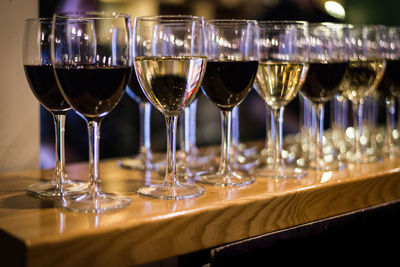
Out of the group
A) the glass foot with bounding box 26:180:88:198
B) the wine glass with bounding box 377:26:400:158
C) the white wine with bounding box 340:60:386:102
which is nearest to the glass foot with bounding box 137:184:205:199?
the glass foot with bounding box 26:180:88:198

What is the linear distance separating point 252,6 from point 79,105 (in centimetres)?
121

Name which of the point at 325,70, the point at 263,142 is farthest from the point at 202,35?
the point at 263,142

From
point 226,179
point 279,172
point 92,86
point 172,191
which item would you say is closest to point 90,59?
point 92,86

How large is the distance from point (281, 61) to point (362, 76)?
0.81 feet

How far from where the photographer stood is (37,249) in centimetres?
63

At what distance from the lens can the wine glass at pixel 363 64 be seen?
1.16m

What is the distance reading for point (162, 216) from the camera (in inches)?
29.5

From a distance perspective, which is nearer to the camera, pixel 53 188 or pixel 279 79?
pixel 53 188

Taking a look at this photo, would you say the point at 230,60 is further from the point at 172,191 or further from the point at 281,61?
the point at 172,191

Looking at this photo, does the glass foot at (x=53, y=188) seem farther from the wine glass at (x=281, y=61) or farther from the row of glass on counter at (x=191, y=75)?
the wine glass at (x=281, y=61)

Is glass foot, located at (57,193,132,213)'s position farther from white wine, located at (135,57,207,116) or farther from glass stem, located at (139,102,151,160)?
glass stem, located at (139,102,151,160)

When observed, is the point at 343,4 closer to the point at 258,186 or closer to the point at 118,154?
the point at 118,154

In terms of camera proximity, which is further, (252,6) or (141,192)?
(252,6)

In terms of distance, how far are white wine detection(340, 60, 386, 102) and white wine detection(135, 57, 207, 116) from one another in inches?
16.9
